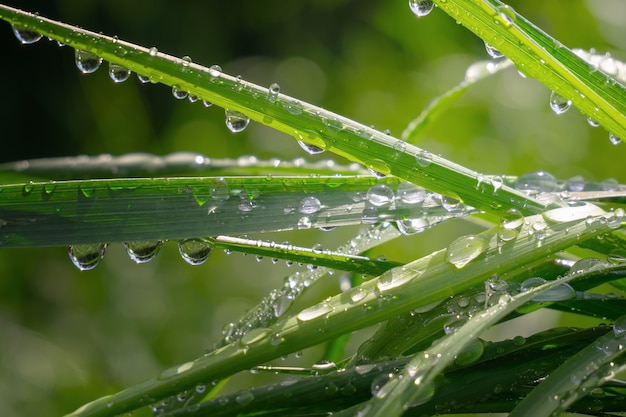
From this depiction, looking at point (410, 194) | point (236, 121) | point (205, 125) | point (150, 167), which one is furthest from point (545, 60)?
point (205, 125)

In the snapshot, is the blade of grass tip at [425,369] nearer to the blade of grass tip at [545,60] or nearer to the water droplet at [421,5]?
the blade of grass tip at [545,60]

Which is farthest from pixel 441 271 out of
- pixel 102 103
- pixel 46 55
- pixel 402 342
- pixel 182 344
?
pixel 46 55

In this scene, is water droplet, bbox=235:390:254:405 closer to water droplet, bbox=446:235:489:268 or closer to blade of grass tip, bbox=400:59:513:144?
water droplet, bbox=446:235:489:268

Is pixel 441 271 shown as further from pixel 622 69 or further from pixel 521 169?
pixel 521 169

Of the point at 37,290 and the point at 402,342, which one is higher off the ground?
the point at 37,290

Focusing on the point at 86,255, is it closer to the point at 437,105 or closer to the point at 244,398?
the point at 244,398
